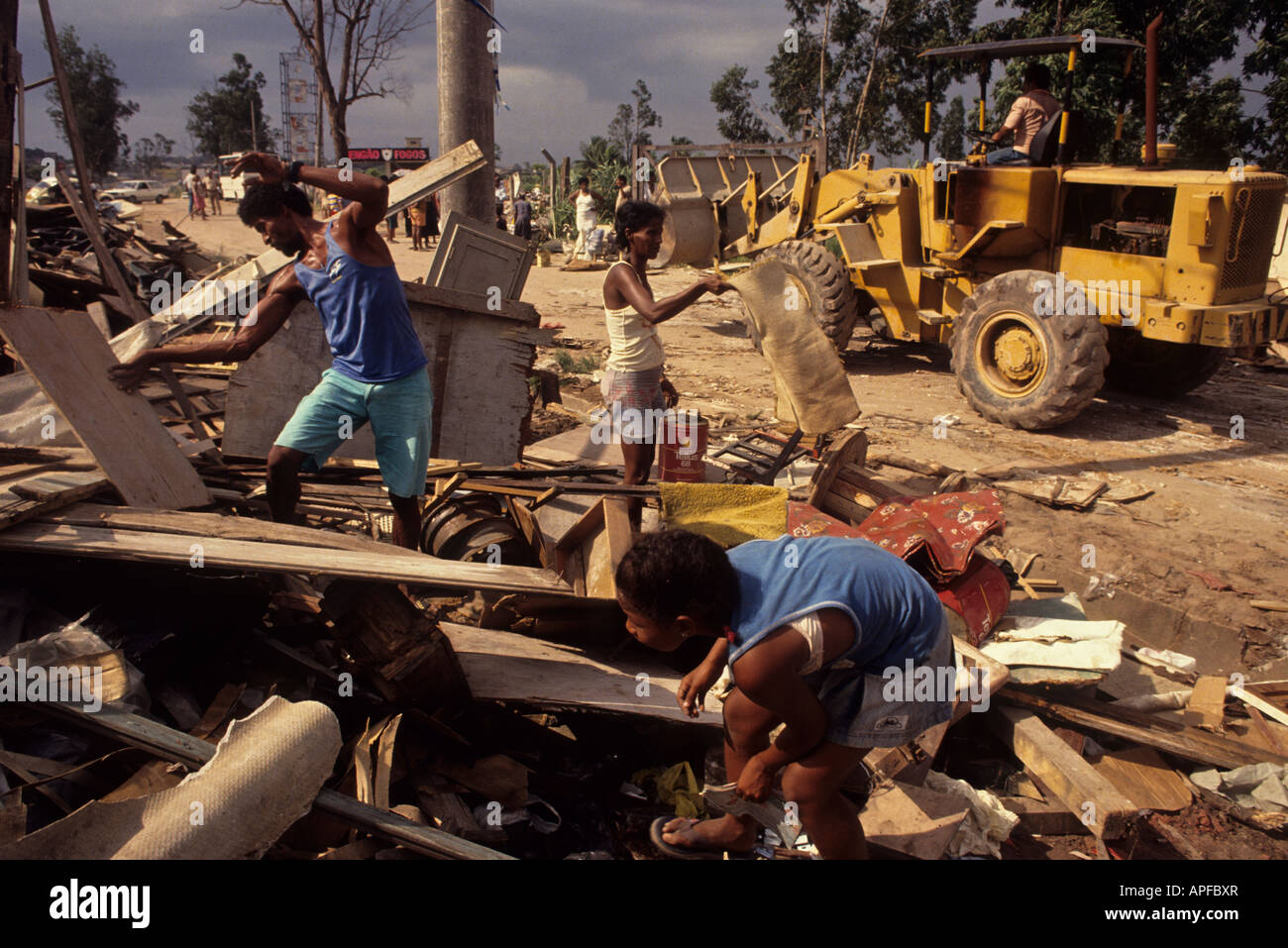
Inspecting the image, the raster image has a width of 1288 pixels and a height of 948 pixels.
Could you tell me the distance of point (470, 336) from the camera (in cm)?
552

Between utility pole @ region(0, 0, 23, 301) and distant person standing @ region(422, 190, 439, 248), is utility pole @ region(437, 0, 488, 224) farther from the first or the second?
distant person standing @ region(422, 190, 439, 248)

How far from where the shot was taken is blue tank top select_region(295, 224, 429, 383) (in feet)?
12.0

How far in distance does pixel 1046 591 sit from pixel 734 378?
5418 mm

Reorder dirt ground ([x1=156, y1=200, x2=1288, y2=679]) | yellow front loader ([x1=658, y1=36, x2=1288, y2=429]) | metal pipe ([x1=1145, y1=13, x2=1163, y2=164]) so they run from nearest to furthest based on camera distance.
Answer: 1. dirt ground ([x1=156, y1=200, x2=1288, y2=679])
2. metal pipe ([x1=1145, y1=13, x2=1163, y2=164])
3. yellow front loader ([x1=658, y1=36, x2=1288, y2=429])

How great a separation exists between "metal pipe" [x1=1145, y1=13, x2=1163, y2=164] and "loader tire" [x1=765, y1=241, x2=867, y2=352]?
312 cm

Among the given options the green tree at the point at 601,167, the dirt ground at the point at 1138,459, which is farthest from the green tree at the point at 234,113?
the dirt ground at the point at 1138,459

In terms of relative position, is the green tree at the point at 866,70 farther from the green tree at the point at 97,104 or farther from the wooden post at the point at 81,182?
the green tree at the point at 97,104

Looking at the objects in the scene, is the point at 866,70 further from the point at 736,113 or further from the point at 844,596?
the point at 844,596

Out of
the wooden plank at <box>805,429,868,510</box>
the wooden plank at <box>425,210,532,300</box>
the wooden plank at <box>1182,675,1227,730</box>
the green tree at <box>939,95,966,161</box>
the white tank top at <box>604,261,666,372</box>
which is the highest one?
the green tree at <box>939,95,966,161</box>

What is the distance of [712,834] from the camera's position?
8.92 feet

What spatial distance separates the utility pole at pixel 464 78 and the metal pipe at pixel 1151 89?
201 inches

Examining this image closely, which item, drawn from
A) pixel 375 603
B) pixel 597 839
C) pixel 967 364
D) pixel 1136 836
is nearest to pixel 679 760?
pixel 597 839

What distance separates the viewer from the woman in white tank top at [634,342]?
4.32m

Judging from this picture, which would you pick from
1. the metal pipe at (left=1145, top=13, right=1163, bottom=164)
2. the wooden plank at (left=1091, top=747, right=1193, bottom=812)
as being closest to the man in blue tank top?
the wooden plank at (left=1091, top=747, right=1193, bottom=812)
